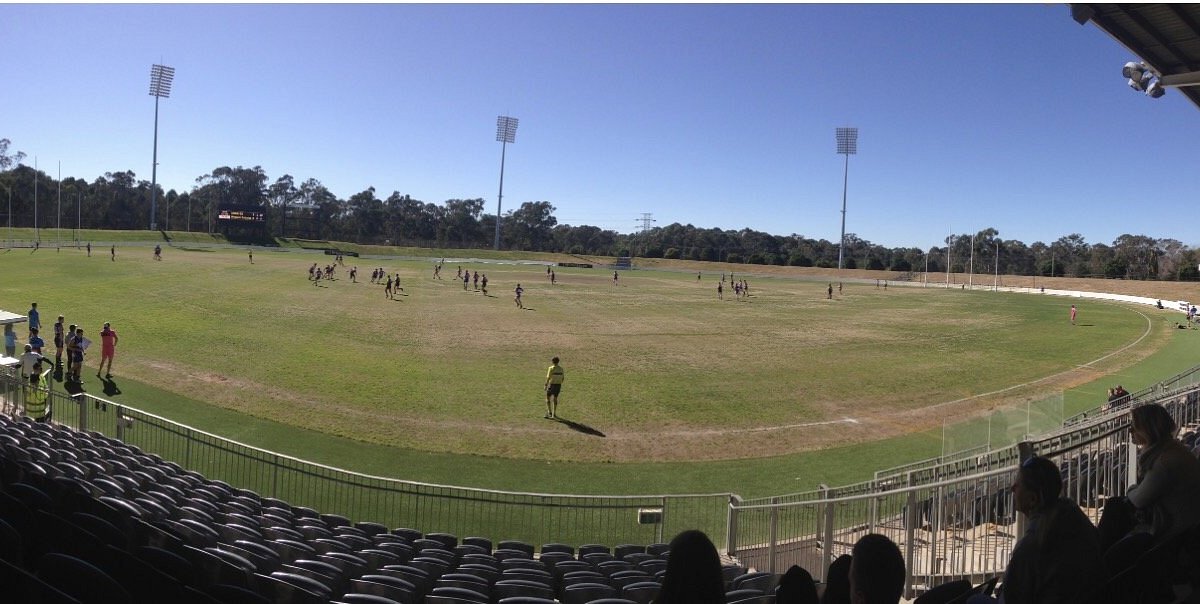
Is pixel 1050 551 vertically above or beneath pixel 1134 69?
beneath

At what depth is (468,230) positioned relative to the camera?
161 metres

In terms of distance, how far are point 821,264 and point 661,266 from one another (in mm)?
26505

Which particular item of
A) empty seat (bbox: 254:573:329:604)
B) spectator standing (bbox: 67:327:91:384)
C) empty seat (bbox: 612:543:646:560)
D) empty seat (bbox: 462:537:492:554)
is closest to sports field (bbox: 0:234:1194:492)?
spectator standing (bbox: 67:327:91:384)

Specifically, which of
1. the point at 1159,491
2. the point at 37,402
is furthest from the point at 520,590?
the point at 37,402

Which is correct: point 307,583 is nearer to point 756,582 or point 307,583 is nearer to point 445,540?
point 756,582

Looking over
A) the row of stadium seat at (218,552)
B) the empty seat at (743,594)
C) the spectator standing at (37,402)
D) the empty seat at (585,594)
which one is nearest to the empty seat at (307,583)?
the row of stadium seat at (218,552)

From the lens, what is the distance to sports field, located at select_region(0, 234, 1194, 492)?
1655 cm

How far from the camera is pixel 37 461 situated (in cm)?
838

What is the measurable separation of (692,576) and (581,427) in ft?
50.0

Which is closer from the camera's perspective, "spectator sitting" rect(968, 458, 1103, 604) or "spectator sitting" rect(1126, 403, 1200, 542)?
"spectator sitting" rect(968, 458, 1103, 604)

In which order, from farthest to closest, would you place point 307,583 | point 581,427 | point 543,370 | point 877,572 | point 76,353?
point 543,370
point 76,353
point 581,427
point 307,583
point 877,572

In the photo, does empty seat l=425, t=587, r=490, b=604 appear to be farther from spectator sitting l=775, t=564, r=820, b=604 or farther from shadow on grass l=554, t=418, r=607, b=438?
shadow on grass l=554, t=418, r=607, b=438

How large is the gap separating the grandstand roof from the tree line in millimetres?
108931

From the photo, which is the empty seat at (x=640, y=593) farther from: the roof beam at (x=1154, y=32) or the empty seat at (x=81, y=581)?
the roof beam at (x=1154, y=32)
